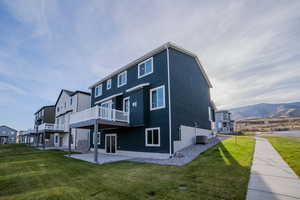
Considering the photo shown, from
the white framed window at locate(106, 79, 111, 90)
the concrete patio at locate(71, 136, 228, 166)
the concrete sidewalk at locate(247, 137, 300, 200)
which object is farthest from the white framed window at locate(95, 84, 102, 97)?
the concrete sidewalk at locate(247, 137, 300, 200)

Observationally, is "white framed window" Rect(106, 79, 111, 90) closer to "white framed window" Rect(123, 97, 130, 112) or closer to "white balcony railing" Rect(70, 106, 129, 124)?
"white framed window" Rect(123, 97, 130, 112)

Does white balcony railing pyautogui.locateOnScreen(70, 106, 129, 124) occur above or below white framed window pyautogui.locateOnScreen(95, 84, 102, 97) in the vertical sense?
below

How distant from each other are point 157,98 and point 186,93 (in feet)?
10.6

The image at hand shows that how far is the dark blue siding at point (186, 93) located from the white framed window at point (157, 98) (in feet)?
2.47

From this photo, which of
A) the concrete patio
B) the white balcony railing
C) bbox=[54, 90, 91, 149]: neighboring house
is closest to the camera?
the concrete patio

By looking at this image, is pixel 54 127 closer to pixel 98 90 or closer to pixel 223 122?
pixel 98 90

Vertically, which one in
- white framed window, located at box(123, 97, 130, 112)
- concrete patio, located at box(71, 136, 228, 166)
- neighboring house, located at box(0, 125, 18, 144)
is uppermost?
white framed window, located at box(123, 97, 130, 112)

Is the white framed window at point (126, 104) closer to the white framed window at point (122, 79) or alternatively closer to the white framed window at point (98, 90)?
the white framed window at point (122, 79)

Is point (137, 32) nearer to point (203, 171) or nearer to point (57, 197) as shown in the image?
point (203, 171)

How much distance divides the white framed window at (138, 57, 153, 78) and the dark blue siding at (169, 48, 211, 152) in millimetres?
2019

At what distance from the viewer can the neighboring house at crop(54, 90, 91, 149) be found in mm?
23625

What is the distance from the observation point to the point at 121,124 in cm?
1366

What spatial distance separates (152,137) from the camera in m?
12.7

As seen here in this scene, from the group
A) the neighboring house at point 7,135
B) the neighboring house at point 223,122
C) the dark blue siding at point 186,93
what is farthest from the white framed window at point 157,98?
the neighboring house at point 7,135
